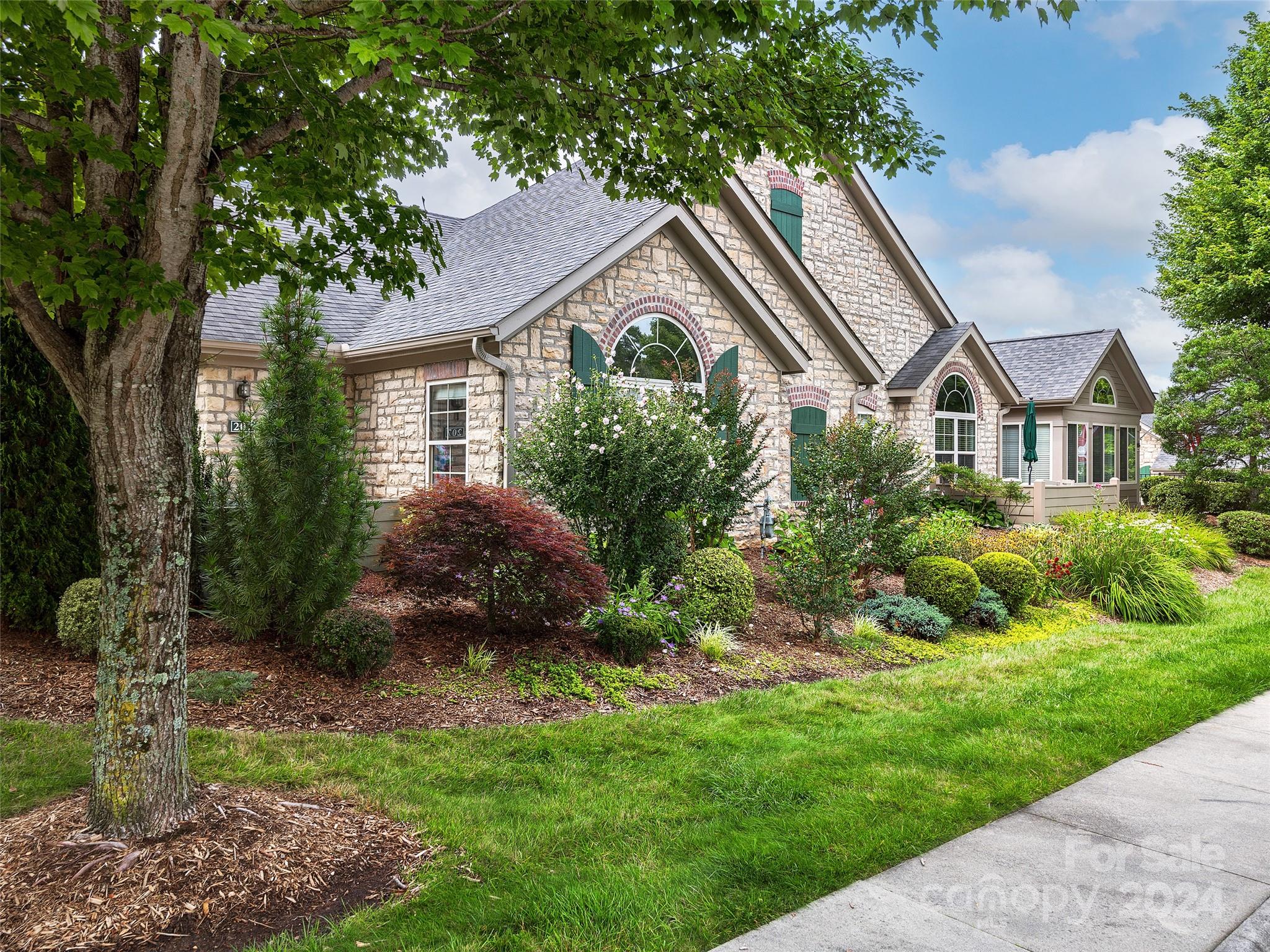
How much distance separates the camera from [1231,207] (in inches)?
930

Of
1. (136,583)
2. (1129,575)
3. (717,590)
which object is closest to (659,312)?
(717,590)

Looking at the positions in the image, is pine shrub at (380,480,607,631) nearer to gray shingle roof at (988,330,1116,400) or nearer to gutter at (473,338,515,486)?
gutter at (473,338,515,486)

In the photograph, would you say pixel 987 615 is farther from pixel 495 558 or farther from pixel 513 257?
pixel 513 257

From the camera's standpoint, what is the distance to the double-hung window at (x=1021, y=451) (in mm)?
23281

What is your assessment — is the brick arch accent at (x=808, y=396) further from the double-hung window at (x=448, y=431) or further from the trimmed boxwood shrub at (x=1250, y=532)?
the trimmed boxwood shrub at (x=1250, y=532)

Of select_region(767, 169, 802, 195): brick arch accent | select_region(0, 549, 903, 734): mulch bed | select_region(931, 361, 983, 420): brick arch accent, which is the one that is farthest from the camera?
select_region(931, 361, 983, 420): brick arch accent

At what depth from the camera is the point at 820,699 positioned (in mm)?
6980

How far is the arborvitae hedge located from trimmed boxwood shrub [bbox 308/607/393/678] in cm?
240

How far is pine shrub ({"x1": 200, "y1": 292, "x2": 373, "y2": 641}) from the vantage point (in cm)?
680

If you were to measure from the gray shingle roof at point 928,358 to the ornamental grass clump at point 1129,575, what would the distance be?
6.09 metres

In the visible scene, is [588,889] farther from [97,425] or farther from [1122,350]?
[1122,350]

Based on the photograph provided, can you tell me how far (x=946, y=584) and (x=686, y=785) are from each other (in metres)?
6.71

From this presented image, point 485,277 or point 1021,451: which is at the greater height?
point 485,277

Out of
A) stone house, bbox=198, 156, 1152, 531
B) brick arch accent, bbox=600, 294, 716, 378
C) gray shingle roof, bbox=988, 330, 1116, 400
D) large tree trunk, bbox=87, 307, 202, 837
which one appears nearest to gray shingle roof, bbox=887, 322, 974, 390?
stone house, bbox=198, 156, 1152, 531
